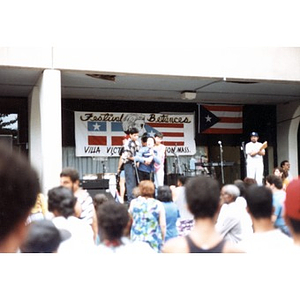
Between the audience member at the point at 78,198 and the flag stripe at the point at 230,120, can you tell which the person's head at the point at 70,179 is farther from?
the flag stripe at the point at 230,120

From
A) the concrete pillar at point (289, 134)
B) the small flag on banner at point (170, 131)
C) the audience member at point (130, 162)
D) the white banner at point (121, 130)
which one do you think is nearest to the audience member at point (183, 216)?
the audience member at point (130, 162)

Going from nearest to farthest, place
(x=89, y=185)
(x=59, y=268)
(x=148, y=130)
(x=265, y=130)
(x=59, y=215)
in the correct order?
(x=59, y=268)
(x=59, y=215)
(x=89, y=185)
(x=148, y=130)
(x=265, y=130)

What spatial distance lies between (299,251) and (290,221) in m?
0.09

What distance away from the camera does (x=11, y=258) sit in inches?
48.9

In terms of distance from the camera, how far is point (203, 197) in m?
1.46

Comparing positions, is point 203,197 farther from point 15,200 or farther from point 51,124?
point 51,124

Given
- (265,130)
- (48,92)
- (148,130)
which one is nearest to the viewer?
(48,92)

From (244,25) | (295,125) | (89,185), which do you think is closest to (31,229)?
(244,25)

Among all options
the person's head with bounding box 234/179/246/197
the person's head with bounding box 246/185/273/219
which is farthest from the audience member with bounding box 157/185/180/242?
the person's head with bounding box 246/185/273/219

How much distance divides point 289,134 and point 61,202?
7.74m

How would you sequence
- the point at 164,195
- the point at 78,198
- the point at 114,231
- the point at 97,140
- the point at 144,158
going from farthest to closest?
the point at 97,140 < the point at 144,158 < the point at 164,195 < the point at 78,198 < the point at 114,231

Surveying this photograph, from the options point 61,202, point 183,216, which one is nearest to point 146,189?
point 183,216

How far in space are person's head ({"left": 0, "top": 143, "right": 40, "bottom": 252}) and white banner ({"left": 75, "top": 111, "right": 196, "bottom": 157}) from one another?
22.6ft

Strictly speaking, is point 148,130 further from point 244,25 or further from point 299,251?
point 299,251
